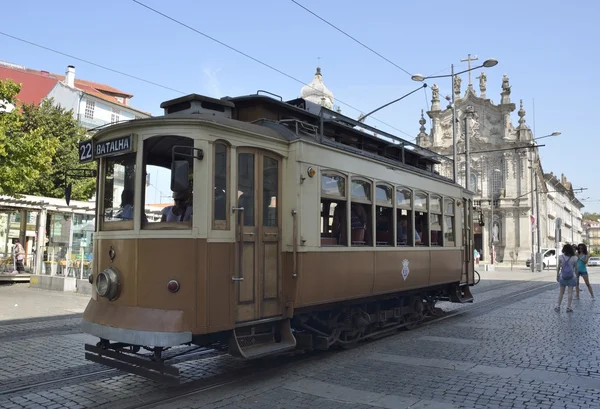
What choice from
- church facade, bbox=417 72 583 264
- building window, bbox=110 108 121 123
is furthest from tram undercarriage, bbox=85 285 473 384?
church facade, bbox=417 72 583 264

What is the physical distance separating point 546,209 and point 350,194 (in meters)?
66.1

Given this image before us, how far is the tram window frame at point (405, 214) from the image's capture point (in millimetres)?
9539

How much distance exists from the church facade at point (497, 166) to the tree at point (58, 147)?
37539mm

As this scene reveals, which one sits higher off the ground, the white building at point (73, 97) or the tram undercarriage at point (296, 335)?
the white building at point (73, 97)

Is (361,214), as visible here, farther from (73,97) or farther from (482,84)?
(482,84)

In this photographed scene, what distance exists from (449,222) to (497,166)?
50659 millimetres

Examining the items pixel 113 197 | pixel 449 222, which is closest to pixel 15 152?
pixel 113 197

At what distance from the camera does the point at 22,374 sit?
6.89 metres

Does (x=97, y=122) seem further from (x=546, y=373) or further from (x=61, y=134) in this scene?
(x=546, y=373)

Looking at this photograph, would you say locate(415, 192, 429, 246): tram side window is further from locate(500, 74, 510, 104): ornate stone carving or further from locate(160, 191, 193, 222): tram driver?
locate(500, 74, 510, 104): ornate stone carving

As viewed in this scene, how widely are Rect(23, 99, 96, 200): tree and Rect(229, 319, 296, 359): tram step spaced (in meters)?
22.6

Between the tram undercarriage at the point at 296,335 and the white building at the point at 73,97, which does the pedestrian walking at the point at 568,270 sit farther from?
the white building at the point at 73,97

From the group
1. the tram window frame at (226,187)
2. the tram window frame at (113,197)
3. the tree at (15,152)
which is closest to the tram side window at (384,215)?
the tram window frame at (226,187)

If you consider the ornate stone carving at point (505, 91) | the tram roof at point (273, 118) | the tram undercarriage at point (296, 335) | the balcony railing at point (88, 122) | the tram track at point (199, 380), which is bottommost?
the tram track at point (199, 380)
